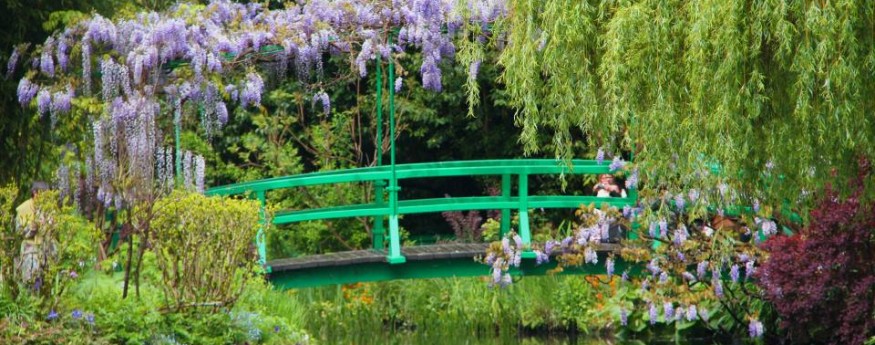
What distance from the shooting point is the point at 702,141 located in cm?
726

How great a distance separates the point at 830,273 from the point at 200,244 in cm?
467

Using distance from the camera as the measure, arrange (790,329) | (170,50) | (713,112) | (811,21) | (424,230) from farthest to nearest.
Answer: (424,230), (790,329), (170,50), (713,112), (811,21)

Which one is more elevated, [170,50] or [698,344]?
[170,50]

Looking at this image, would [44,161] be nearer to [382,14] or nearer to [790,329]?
[382,14]

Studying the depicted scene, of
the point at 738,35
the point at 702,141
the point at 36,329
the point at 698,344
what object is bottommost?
the point at 698,344

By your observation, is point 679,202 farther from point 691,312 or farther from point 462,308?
point 462,308

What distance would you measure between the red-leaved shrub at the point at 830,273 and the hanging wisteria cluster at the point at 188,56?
2.83 metres

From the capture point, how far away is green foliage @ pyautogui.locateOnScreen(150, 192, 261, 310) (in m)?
8.09

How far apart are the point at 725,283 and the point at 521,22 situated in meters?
4.48

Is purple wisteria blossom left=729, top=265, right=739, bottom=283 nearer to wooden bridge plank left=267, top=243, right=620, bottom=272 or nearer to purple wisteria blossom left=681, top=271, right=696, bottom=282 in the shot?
purple wisteria blossom left=681, top=271, right=696, bottom=282

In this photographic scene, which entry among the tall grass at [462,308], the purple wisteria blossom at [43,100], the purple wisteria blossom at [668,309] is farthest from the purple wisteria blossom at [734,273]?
the purple wisteria blossom at [43,100]

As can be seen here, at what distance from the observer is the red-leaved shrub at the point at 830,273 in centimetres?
1020

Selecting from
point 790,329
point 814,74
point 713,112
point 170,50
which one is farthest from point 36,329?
Answer: point 790,329

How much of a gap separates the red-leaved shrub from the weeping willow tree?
2.26 metres
